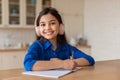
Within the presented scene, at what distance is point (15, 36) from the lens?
404 centimetres

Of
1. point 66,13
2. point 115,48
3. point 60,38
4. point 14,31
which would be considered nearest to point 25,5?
point 14,31

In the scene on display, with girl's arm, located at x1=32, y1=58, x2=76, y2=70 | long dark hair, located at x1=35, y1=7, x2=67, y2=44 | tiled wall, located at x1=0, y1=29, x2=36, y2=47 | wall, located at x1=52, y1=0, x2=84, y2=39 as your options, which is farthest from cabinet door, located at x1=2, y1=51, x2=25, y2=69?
girl's arm, located at x1=32, y1=58, x2=76, y2=70

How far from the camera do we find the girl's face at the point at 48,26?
1.37 metres

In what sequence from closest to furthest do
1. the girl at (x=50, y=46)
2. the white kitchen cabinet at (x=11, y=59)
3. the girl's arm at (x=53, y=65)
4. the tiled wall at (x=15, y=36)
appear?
the girl's arm at (x=53, y=65) → the girl at (x=50, y=46) → the white kitchen cabinet at (x=11, y=59) → the tiled wall at (x=15, y=36)

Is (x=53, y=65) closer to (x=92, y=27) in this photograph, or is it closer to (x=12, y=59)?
(x=12, y=59)

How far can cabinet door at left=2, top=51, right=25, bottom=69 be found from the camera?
11.4 ft

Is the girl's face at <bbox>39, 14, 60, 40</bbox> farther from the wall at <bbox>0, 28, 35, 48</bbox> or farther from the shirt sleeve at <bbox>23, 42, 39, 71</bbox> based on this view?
the wall at <bbox>0, 28, 35, 48</bbox>

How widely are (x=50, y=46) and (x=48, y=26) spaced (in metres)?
0.16

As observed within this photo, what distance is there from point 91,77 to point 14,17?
296 centimetres

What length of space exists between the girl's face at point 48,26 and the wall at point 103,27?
2.34 meters

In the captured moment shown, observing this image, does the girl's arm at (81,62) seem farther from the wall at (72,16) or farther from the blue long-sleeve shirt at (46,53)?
the wall at (72,16)

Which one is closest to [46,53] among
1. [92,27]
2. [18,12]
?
[18,12]

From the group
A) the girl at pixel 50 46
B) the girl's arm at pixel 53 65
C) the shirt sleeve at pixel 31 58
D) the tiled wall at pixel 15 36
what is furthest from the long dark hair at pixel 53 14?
the tiled wall at pixel 15 36

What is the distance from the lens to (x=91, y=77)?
104 cm
